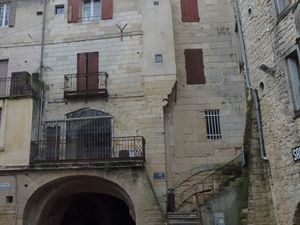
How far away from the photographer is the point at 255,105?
12.9 metres

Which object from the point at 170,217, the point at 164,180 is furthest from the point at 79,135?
the point at 170,217

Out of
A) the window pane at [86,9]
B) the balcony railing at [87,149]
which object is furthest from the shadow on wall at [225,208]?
the window pane at [86,9]

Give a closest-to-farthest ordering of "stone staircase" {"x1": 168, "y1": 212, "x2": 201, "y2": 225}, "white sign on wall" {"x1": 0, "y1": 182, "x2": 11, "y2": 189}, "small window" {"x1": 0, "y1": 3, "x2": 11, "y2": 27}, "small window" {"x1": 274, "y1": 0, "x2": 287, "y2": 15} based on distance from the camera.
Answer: "small window" {"x1": 274, "y1": 0, "x2": 287, "y2": 15} → "stone staircase" {"x1": 168, "y1": 212, "x2": 201, "y2": 225} → "white sign on wall" {"x1": 0, "y1": 182, "x2": 11, "y2": 189} → "small window" {"x1": 0, "y1": 3, "x2": 11, "y2": 27}

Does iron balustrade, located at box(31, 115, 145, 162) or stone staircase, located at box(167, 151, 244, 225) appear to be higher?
iron balustrade, located at box(31, 115, 145, 162)

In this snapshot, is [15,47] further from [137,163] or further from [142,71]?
[137,163]

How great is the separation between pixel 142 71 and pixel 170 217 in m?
6.11

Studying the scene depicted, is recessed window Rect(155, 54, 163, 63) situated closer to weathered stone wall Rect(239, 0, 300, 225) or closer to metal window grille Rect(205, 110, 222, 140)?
metal window grille Rect(205, 110, 222, 140)

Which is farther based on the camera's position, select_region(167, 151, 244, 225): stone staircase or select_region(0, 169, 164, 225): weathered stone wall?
select_region(167, 151, 244, 225): stone staircase

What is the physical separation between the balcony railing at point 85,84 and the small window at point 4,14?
4.25 meters

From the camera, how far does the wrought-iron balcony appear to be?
14945 millimetres

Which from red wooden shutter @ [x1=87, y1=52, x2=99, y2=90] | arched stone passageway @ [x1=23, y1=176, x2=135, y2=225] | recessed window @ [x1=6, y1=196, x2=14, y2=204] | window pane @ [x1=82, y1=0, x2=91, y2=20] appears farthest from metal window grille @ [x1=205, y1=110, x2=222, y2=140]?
recessed window @ [x1=6, y1=196, x2=14, y2=204]

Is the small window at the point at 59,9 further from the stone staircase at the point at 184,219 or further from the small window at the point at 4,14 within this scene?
the stone staircase at the point at 184,219

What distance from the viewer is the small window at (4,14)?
17062 millimetres

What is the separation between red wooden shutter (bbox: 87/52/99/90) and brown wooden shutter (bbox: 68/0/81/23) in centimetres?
189
